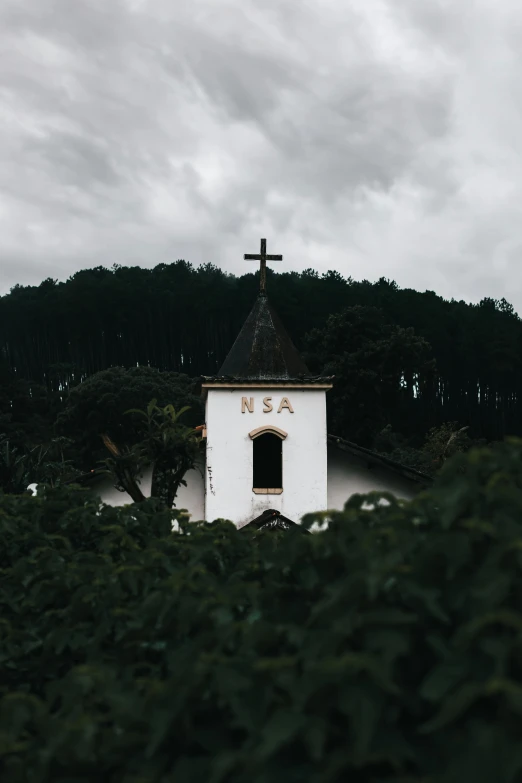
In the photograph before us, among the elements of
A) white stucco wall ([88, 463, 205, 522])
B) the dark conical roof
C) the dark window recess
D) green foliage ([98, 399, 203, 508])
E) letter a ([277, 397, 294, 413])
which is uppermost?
the dark conical roof

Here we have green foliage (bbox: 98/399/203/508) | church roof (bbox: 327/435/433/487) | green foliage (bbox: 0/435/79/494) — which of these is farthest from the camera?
green foliage (bbox: 0/435/79/494)

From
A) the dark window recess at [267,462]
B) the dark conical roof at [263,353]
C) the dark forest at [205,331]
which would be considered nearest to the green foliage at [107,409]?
the dark forest at [205,331]

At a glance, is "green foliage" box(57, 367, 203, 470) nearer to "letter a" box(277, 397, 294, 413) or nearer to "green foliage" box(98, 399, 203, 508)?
"letter a" box(277, 397, 294, 413)

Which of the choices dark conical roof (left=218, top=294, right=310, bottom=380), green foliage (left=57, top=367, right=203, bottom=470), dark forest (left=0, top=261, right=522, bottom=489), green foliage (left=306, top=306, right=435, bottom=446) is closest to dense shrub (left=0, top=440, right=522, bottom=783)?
dark conical roof (left=218, top=294, right=310, bottom=380)

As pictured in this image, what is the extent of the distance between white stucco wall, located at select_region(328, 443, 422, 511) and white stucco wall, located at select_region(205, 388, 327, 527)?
3.89 ft

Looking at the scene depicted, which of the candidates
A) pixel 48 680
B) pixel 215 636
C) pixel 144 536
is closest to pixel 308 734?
pixel 215 636

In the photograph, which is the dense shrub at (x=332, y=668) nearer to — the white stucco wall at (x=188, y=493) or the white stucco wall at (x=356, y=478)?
the white stucco wall at (x=188, y=493)

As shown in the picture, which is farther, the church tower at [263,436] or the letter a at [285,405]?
the letter a at [285,405]

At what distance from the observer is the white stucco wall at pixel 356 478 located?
21.2 metres

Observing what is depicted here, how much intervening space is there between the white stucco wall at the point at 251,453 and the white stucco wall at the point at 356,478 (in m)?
1.19

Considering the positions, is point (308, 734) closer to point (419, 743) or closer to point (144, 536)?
point (419, 743)

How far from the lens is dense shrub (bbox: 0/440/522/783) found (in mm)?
2744

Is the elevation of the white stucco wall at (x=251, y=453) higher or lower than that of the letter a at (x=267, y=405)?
lower

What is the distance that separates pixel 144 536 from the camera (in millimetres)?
6258
